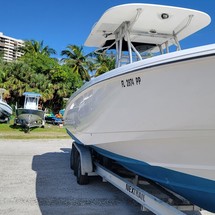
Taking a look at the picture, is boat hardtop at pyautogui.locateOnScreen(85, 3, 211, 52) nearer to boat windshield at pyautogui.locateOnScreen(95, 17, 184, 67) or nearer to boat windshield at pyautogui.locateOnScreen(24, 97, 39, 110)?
boat windshield at pyautogui.locateOnScreen(95, 17, 184, 67)

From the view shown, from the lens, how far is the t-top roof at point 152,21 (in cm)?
416

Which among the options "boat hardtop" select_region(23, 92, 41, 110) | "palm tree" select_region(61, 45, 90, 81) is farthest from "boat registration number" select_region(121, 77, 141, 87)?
"palm tree" select_region(61, 45, 90, 81)

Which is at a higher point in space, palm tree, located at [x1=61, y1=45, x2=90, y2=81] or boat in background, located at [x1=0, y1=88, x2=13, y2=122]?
palm tree, located at [x1=61, y1=45, x2=90, y2=81]

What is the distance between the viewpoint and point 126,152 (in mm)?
3738

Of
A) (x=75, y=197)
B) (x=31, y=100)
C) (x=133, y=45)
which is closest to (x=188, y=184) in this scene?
(x=75, y=197)

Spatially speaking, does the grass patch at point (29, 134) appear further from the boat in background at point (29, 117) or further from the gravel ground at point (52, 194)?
the gravel ground at point (52, 194)

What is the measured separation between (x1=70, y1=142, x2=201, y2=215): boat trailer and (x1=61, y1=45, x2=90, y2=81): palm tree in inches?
1197

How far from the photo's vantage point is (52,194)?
489 centimetres

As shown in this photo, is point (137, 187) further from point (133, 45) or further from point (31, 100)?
point (31, 100)

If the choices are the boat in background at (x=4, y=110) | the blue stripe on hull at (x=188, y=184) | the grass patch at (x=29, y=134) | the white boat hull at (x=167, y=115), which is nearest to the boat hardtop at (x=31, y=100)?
the boat in background at (x=4, y=110)

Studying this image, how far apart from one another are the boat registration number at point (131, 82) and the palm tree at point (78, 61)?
108 ft

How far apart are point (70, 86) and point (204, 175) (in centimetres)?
2693

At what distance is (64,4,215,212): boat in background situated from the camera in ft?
8.78

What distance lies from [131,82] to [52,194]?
2.58 meters
